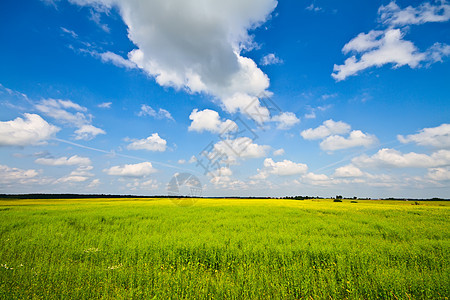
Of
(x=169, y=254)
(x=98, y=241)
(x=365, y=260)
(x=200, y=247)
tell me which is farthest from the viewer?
(x=98, y=241)

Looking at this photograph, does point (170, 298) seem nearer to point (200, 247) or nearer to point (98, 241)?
point (200, 247)

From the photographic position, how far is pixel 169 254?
25.1 ft

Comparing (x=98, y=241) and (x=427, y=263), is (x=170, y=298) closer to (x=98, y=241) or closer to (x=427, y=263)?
(x=98, y=241)

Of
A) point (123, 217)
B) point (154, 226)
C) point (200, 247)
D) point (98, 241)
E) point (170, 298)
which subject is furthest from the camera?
point (123, 217)

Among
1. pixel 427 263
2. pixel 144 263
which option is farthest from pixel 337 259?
pixel 144 263

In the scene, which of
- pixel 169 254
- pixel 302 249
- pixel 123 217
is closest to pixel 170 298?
pixel 169 254

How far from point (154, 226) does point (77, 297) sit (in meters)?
9.33

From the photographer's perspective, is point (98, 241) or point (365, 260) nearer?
point (365, 260)

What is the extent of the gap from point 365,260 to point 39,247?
41.8 ft

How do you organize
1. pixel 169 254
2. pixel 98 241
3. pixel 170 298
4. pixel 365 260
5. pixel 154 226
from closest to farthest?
pixel 170 298
pixel 365 260
pixel 169 254
pixel 98 241
pixel 154 226

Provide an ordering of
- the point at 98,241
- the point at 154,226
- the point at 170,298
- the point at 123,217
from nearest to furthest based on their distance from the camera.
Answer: the point at 170,298
the point at 98,241
the point at 154,226
the point at 123,217

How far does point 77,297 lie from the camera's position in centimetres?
481

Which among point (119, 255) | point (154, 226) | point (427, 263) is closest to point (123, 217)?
point (154, 226)

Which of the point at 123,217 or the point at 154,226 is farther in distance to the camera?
the point at 123,217
